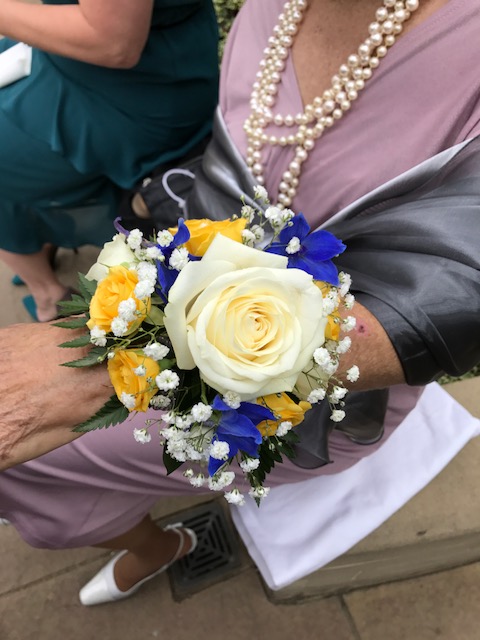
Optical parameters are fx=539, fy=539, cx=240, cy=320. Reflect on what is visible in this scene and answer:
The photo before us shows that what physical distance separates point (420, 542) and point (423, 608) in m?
0.32

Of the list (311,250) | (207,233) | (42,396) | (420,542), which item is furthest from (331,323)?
(420,542)

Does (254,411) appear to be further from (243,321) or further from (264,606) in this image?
(264,606)

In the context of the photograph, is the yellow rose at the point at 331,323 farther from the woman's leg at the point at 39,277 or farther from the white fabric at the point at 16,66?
the woman's leg at the point at 39,277

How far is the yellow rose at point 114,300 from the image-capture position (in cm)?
68

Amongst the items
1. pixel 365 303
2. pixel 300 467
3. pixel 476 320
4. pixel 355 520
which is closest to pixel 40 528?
pixel 300 467

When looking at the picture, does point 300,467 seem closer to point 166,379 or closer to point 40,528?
point 40,528

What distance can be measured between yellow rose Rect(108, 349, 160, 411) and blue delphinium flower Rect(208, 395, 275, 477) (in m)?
0.09

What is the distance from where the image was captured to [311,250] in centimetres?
74

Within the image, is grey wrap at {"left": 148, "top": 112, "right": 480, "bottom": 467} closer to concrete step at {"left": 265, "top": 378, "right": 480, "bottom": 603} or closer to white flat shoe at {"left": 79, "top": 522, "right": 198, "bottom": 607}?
concrete step at {"left": 265, "top": 378, "right": 480, "bottom": 603}

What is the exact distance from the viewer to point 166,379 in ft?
2.17

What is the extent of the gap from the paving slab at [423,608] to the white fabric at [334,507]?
1.22 ft

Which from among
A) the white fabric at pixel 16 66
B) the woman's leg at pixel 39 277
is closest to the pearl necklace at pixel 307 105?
the white fabric at pixel 16 66

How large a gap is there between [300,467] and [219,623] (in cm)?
80

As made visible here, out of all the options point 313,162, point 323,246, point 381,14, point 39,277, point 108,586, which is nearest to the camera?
point 323,246
